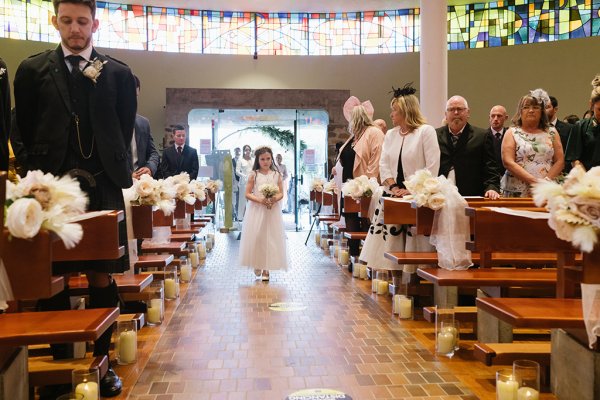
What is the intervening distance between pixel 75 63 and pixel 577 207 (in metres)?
2.49

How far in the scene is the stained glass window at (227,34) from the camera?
16844 mm

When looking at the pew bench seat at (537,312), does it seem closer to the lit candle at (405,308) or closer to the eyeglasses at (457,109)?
the lit candle at (405,308)

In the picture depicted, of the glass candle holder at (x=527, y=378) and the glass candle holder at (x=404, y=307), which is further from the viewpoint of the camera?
the glass candle holder at (x=404, y=307)

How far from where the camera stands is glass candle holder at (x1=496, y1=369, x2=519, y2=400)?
2926 mm

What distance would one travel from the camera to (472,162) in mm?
5945

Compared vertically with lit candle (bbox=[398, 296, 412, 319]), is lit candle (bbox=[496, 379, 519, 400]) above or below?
above

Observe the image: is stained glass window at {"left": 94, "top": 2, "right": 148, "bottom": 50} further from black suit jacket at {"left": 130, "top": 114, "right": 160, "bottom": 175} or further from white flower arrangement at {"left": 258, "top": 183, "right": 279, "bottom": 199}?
black suit jacket at {"left": 130, "top": 114, "right": 160, "bottom": 175}

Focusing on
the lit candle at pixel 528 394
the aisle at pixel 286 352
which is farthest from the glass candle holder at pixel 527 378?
the aisle at pixel 286 352

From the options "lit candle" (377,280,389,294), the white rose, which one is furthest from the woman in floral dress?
the white rose

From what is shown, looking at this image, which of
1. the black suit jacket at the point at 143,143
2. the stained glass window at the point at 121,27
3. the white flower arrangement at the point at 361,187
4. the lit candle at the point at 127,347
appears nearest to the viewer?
the lit candle at the point at 127,347

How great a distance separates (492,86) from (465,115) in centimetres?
1091

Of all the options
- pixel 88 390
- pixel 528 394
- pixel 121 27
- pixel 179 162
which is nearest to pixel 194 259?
pixel 179 162

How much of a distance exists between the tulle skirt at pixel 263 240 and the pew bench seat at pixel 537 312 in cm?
460

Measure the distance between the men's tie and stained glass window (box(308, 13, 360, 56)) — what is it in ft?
46.7
